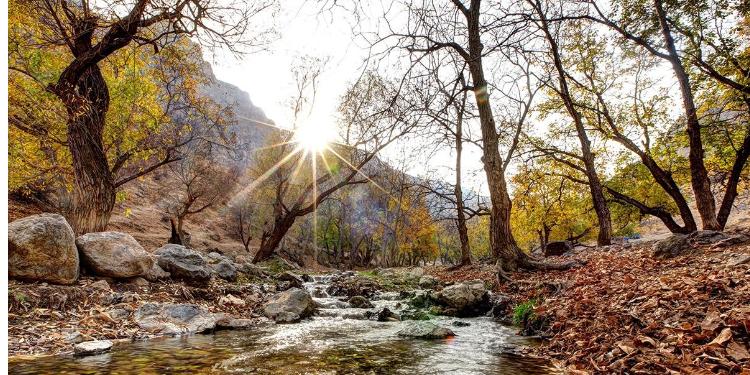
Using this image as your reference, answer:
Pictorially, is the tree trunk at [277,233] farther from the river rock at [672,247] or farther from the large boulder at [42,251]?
the river rock at [672,247]

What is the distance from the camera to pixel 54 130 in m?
12.8

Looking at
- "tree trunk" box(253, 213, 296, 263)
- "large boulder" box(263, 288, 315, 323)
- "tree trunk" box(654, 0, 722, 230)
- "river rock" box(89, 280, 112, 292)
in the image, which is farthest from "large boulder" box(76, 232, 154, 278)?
"tree trunk" box(654, 0, 722, 230)

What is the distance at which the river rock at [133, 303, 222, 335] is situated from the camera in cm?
576

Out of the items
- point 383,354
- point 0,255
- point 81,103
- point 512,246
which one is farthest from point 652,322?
point 81,103

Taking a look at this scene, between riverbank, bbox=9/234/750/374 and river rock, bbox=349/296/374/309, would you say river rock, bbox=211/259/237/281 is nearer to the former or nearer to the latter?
riverbank, bbox=9/234/750/374

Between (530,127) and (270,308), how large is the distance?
57.1ft

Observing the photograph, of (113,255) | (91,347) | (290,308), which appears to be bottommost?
(290,308)

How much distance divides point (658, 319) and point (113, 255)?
28.1ft

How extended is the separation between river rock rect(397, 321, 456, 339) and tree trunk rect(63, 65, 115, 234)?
747cm

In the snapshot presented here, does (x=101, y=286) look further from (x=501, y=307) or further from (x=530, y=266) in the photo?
(x=530, y=266)

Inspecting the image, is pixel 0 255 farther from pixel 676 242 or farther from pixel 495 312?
pixel 676 242

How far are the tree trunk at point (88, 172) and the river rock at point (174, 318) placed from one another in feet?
12.1

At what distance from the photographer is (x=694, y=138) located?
10555 mm

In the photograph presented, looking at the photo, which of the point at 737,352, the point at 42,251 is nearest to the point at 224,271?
the point at 42,251
